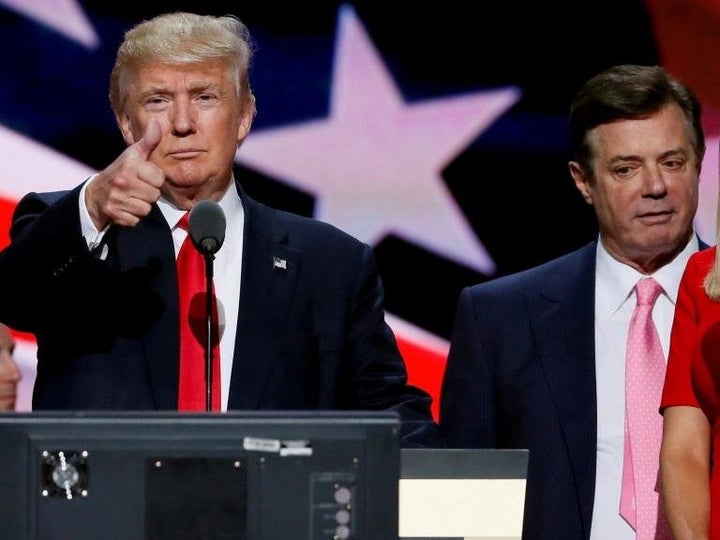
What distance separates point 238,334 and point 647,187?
98 cm

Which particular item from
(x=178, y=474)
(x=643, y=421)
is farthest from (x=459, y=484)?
(x=643, y=421)

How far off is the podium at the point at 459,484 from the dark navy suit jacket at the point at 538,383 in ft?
3.21

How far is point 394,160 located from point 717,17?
37.0 inches

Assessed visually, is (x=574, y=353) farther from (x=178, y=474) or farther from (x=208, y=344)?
(x=178, y=474)

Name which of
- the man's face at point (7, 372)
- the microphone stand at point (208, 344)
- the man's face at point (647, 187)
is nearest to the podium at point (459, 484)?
the microphone stand at point (208, 344)

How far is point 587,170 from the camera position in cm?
306

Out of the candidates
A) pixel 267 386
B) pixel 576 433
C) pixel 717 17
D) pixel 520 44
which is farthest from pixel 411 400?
pixel 717 17

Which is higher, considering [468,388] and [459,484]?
[468,388]

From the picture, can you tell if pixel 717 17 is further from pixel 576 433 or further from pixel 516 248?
pixel 576 433

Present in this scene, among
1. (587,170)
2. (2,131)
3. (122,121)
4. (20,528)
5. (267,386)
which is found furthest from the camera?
(2,131)

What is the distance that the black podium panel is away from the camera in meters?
1.60

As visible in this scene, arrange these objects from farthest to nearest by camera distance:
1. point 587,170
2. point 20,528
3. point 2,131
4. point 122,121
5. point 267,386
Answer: point 2,131, point 587,170, point 122,121, point 267,386, point 20,528

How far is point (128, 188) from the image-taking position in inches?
76.2

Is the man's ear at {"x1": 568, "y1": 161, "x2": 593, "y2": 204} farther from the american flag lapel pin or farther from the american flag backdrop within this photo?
the american flag lapel pin
